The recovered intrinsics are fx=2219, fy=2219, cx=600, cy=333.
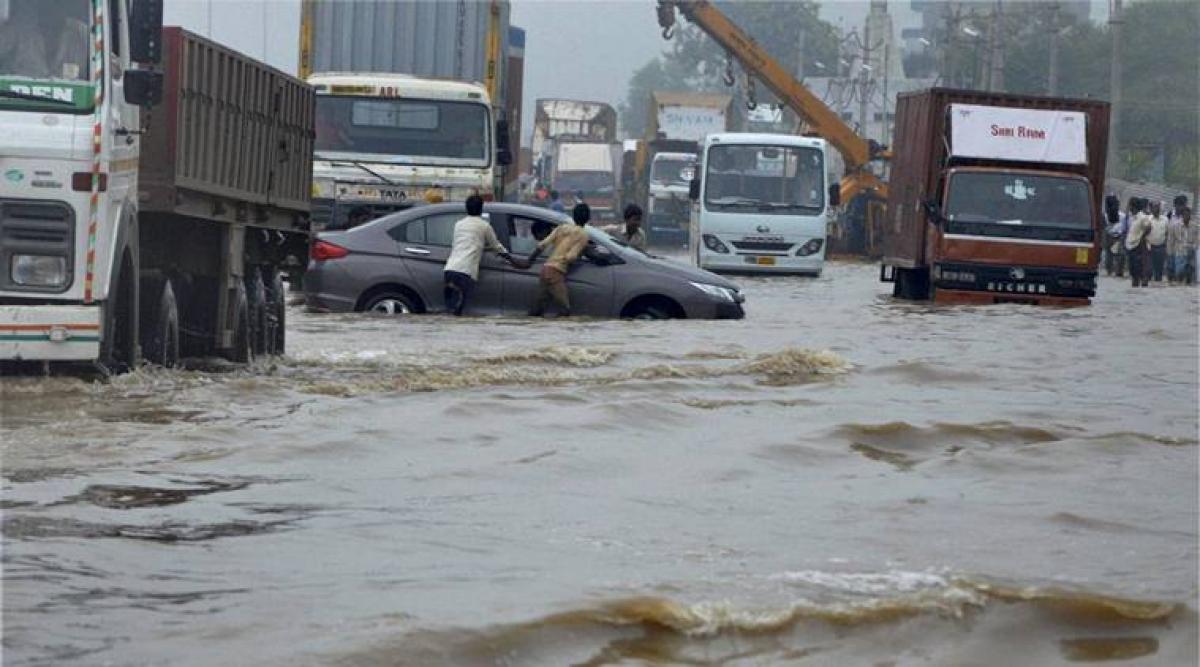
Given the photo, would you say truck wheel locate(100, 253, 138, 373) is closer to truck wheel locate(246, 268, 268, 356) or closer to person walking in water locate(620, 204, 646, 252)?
truck wheel locate(246, 268, 268, 356)

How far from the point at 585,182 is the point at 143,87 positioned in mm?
49011

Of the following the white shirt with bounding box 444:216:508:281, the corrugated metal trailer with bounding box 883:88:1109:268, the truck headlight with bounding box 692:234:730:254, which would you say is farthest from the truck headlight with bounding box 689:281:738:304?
the truck headlight with bounding box 692:234:730:254

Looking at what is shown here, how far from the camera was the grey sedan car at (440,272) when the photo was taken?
1933cm

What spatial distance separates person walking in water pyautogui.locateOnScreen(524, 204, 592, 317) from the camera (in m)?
19.1

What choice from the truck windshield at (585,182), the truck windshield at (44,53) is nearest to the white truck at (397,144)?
the truck windshield at (44,53)

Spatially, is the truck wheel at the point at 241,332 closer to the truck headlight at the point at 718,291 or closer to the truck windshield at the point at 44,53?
the truck windshield at the point at 44,53

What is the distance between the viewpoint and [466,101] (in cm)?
2312

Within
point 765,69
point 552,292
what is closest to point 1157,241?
point 765,69

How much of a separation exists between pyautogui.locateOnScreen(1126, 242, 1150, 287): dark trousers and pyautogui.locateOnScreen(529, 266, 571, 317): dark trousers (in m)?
19.2

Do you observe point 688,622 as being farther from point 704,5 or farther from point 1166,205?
point 1166,205

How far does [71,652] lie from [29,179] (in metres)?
5.27

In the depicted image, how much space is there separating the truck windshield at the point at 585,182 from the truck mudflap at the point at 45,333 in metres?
48.7

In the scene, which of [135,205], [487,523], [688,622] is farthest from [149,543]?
[135,205]

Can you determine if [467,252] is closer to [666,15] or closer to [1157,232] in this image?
[1157,232]
